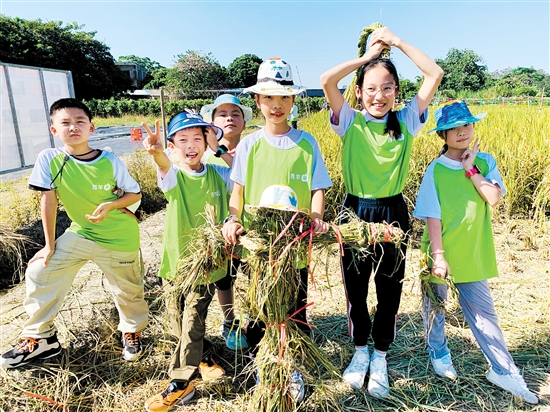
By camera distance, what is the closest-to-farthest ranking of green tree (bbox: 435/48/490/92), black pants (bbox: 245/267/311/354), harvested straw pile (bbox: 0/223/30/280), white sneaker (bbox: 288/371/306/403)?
1. white sneaker (bbox: 288/371/306/403)
2. black pants (bbox: 245/267/311/354)
3. harvested straw pile (bbox: 0/223/30/280)
4. green tree (bbox: 435/48/490/92)

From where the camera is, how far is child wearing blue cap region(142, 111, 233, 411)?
193 centimetres

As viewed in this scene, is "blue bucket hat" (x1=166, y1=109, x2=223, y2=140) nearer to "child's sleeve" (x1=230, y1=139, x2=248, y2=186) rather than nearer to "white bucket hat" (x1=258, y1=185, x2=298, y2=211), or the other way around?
"child's sleeve" (x1=230, y1=139, x2=248, y2=186)

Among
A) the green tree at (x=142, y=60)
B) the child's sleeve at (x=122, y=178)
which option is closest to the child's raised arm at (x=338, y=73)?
the child's sleeve at (x=122, y=178)

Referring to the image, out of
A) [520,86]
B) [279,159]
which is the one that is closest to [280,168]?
[279,159]

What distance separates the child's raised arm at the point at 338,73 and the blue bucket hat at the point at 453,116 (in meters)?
0.48

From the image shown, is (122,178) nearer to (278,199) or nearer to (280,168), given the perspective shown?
(280,168)

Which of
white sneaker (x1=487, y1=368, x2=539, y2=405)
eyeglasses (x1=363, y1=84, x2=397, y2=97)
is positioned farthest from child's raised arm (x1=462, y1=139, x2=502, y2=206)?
white sneaker (x1=487, y1=368, x2=539, y2=405)

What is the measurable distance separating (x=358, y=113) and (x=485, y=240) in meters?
0.97

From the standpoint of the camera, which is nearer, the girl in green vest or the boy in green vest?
the girl in green vest

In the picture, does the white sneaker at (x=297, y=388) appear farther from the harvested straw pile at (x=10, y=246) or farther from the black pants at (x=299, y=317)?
the harvested straw pile at (x=10, y=246)

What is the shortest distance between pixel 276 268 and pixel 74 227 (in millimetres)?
1457

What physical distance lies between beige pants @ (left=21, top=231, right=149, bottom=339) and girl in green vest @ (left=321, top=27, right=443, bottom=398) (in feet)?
4.57

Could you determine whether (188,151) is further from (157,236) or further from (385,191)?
(157,236)

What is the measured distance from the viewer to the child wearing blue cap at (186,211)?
1.93 m
